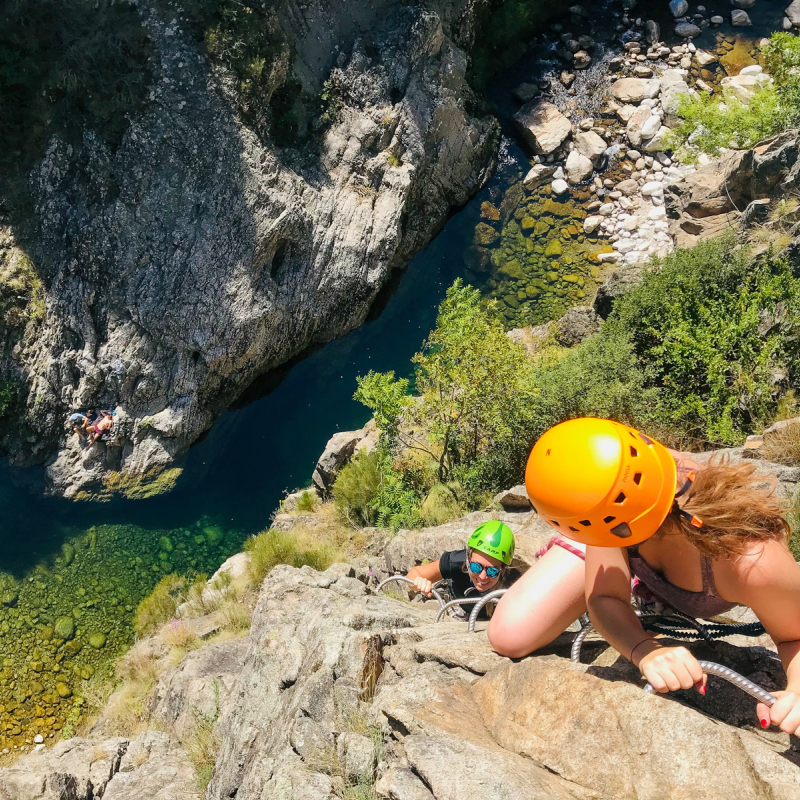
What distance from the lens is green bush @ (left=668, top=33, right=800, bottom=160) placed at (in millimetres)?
14188

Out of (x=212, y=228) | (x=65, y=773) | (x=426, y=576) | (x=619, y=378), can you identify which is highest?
(x=212, y=228)

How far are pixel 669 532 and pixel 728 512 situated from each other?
371mm

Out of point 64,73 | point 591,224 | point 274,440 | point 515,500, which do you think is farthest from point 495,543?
point 64,73

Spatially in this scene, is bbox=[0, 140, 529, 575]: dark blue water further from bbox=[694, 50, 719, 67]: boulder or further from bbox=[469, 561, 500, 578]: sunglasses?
bbox=[469, 561, 500, 578]: sunglasses

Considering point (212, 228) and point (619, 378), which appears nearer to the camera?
point (619, 378)

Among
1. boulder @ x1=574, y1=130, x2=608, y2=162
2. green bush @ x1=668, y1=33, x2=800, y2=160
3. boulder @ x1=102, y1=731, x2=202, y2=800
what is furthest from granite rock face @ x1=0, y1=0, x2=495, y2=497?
boulder @ x1=102, y1=731, x2=202, y2=800

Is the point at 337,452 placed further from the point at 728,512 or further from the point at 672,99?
the point at 672,99

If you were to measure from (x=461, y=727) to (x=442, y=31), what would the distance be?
16.7m

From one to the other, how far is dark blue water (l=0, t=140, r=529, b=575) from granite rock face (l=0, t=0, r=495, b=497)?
2.03ft

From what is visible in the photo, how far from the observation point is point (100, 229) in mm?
14562

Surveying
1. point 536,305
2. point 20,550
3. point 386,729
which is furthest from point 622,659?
point 20,550

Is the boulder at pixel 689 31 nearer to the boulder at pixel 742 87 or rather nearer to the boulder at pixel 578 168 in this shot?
the boulder at pixel 742 87

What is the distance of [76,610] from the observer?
14742 millimetres

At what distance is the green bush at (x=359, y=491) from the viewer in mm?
13359
